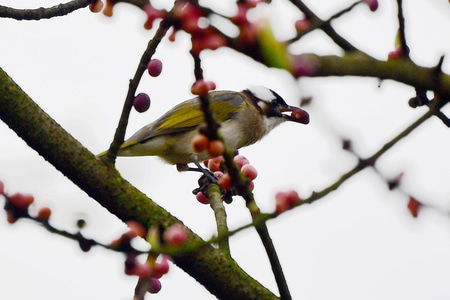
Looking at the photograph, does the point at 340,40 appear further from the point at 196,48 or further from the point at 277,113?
the point at 277,113

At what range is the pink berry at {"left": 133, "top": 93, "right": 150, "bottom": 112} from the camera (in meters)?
3.17

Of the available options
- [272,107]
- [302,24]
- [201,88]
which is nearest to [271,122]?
[272,107]

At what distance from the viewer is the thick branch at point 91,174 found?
3.32 meters

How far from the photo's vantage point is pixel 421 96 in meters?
2.53

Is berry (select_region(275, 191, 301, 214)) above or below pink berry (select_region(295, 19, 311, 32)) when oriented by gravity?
below

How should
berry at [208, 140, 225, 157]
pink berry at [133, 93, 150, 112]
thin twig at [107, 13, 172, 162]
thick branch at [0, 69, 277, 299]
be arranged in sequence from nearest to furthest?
berry at [208, 140, 225, 157] < thin twig at [107, 13, 172, 162] < pink berry at [133, 93, 150, 112] < thick branch at [0, 69, 277, 299]

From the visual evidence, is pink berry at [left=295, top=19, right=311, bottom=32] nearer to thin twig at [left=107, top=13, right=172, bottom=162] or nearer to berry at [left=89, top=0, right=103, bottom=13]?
thin twig at [left=107, top=13, right=172, bottom=162]

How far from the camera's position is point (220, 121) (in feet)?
21.0

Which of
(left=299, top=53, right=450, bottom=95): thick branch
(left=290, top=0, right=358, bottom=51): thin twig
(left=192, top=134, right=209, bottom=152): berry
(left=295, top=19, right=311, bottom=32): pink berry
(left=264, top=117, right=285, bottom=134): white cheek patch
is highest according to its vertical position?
(left=264, top=117, right=285, bottom=134): white cheek patch

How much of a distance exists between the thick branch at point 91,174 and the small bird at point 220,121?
2732 millimetres

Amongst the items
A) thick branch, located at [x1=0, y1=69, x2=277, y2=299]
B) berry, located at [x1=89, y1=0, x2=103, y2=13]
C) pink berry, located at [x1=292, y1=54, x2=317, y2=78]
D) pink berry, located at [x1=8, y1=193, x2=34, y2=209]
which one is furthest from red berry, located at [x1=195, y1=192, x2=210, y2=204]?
pink berry, located at [x1=292, y1=54, x2=317, y2=78]

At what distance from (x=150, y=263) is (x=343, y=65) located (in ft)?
2.89

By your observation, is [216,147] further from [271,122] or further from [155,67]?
[271,122]

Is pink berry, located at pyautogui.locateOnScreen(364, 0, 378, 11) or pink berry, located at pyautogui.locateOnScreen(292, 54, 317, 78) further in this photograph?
pink berry, located at pyautogui.locateOnScreen(364, 0, 378, 11)
